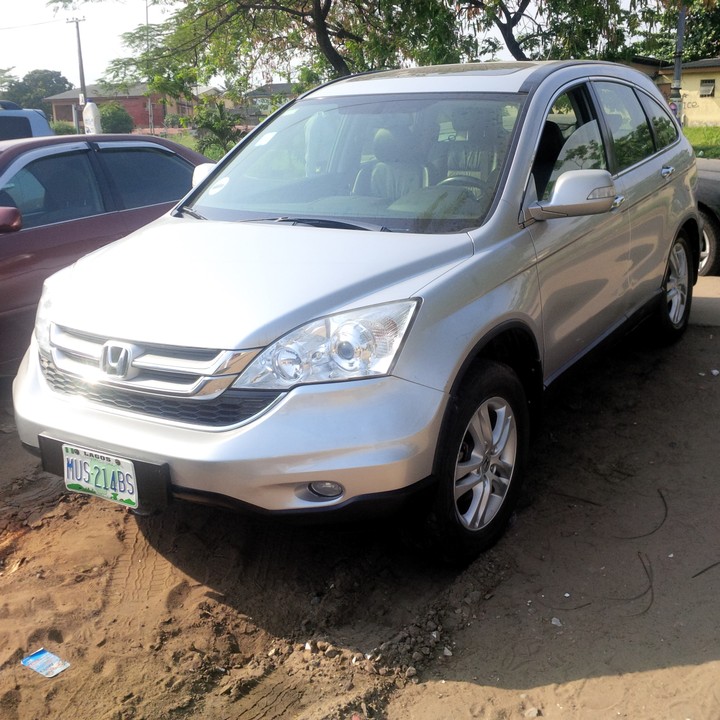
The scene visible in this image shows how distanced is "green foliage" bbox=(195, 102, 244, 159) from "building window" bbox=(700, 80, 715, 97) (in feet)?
106

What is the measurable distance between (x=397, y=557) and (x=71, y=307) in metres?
1.60

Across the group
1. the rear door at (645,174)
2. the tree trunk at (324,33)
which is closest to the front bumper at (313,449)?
the rear door at (645,174)

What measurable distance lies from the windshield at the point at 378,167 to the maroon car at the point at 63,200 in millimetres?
1591

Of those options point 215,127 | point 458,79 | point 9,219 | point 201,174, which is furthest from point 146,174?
point 215,127

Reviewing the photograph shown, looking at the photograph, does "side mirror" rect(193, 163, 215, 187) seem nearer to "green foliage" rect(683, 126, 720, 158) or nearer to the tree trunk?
the tree trunk

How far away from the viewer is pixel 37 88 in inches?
3078

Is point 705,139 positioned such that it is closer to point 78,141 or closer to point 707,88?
point 707,88

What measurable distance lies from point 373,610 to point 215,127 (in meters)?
15.0

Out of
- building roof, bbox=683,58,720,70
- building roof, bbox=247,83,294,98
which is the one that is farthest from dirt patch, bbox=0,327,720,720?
building roof, bbox=683,58,720,70

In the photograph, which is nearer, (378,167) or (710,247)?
(378,167)

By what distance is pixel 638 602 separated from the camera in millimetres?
2994

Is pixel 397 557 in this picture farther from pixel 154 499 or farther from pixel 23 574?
pixel 23 574

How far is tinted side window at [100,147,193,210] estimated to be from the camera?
19.4ft

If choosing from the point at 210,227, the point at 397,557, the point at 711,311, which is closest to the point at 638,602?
the point at 397,557
